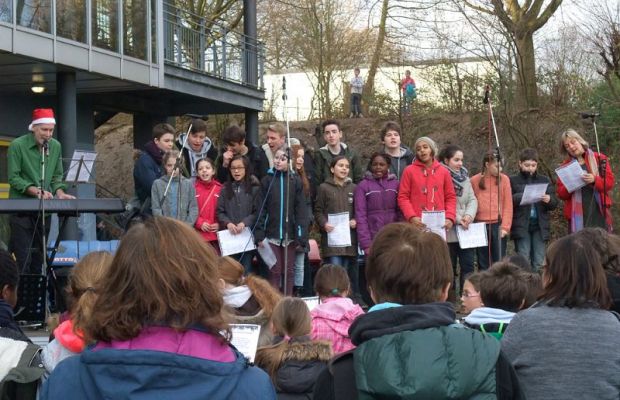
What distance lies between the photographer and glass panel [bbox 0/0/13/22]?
586 inches

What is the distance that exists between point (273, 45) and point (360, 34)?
3.14 metres

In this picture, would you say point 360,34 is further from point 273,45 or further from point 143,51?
point 143,51

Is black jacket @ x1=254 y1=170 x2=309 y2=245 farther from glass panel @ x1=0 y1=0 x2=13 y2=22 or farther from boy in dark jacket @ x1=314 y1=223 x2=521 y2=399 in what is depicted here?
boy in dark jacket @ x1=314 y1=223 x2=521 y2=399

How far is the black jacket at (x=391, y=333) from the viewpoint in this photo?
298 centimetres

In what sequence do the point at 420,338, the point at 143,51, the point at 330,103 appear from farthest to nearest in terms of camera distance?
1. the point at 330,103
2. the point at 143,51
3. the point at 420,338

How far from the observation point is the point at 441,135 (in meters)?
24.4

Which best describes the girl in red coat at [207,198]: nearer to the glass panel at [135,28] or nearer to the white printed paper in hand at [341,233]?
the white printed paper in hand at [341,233]

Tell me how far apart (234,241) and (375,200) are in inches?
66.7

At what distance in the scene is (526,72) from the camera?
70.1 feet

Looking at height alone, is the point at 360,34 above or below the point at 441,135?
above

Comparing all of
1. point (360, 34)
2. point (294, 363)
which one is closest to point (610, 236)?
point (294, 363)

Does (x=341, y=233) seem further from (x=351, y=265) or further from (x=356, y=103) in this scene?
(x=356, y=103)

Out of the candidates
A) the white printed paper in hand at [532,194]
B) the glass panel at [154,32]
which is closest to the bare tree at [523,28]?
the glass panel at [154,32]

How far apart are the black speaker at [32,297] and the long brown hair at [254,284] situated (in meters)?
3.00
